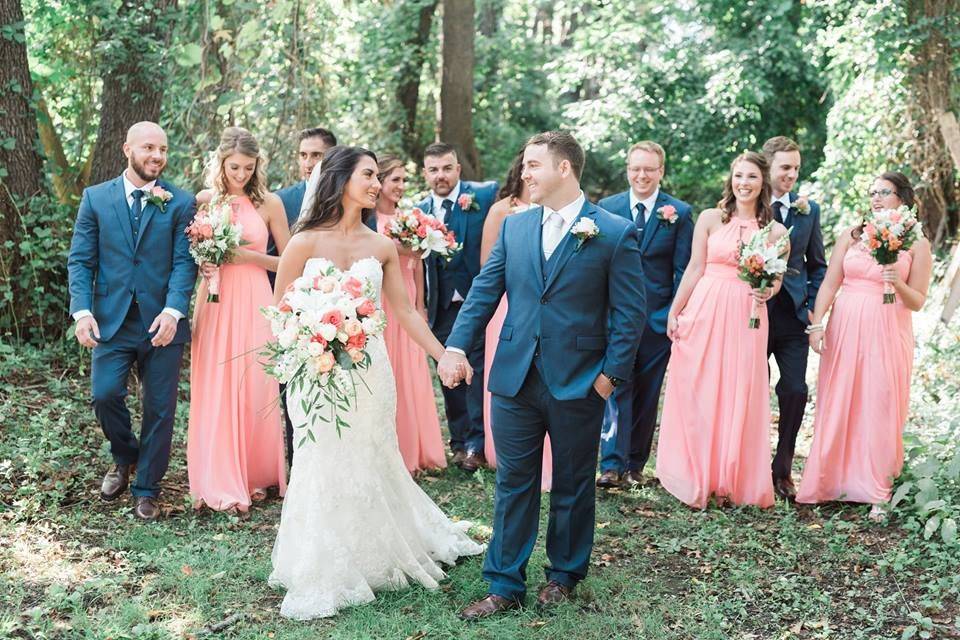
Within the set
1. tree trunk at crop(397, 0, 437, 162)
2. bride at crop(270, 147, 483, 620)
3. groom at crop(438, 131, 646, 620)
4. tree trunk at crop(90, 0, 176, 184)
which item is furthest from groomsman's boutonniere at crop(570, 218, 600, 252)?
tree trunk at crop(397, 0, 437, 162)

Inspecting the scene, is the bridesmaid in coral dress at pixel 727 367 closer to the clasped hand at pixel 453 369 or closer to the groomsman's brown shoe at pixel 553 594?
the groomsman's brown shoe at pixel 553 594

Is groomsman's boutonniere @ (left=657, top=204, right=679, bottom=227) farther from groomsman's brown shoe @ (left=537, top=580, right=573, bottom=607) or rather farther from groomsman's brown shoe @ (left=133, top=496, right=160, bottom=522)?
groomsman's brown shoe @ (left=133, top=496, right=160, bottom=522)

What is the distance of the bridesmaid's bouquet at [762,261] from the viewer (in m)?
6.64

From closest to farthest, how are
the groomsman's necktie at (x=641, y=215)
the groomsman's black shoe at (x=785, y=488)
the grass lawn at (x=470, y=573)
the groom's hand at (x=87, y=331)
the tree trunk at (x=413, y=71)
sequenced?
the grass lawn at (x=470, y=573)
the groom's hand at (x=87, y=331)
the groomsman's black shoe at (x=785, y=488)
the groomsman's necktie at (x=641, y=215)
the tree trunk at (x=413, y=71)

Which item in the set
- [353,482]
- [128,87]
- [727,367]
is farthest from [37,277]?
[727,367]

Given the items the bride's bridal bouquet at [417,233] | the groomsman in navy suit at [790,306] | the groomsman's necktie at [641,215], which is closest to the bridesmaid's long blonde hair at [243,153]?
the bride's bridal bouquet at [417,233]

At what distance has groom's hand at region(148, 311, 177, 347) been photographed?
634 cm

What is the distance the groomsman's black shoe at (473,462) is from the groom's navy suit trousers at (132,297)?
233cm

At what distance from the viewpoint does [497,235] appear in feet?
24.8

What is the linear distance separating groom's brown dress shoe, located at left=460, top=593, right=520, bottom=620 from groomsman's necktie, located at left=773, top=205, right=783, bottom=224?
3709 mm

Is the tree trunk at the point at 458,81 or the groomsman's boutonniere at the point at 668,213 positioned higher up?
the tree trunk at the point at 458,81

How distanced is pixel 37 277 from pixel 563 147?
5.23 m

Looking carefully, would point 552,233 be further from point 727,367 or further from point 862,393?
point 862,393

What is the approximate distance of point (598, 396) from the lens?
4.93m
